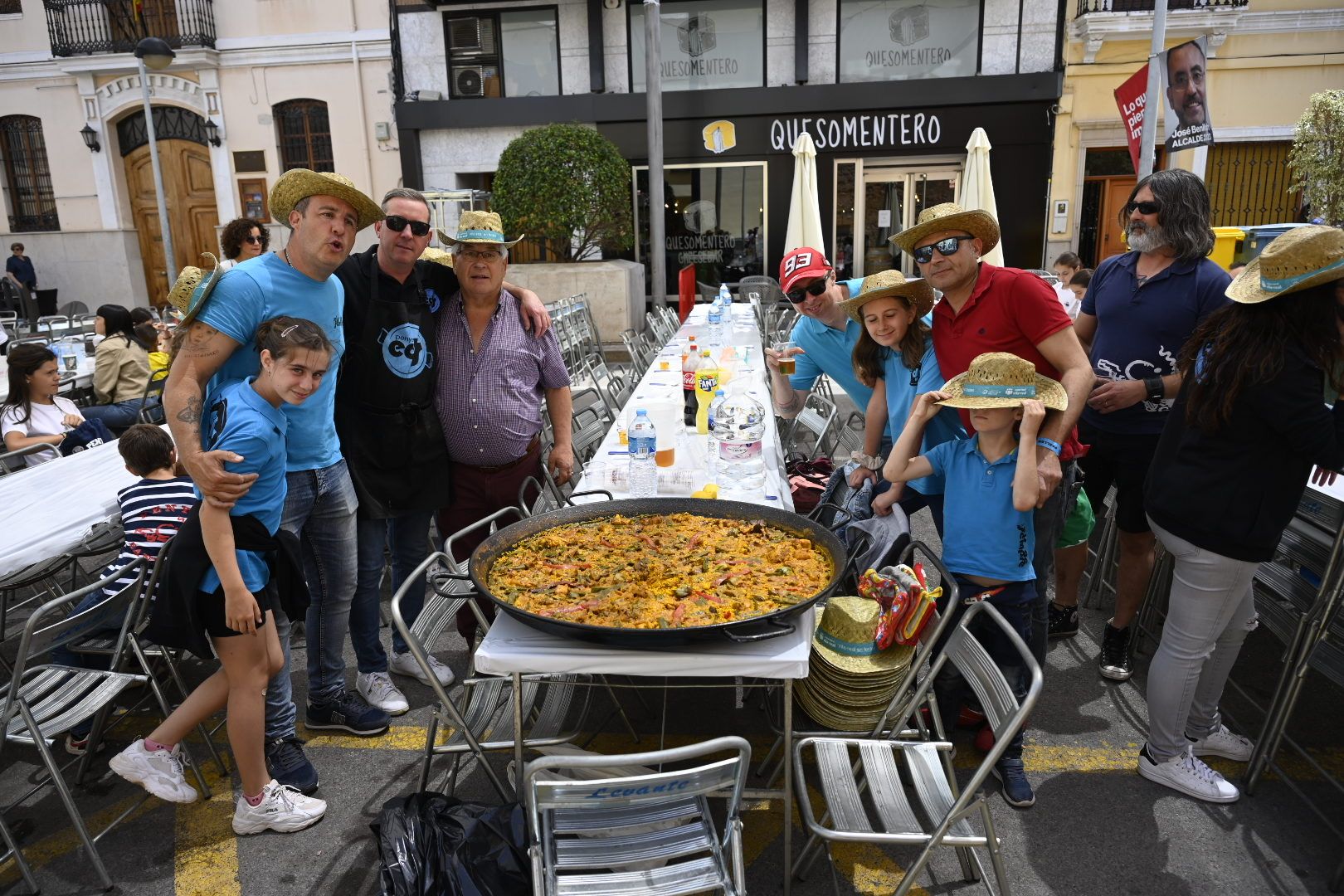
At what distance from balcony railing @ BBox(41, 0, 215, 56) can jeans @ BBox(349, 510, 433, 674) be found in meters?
18.6

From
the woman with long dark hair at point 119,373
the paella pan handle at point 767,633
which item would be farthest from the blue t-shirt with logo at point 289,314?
the woman with long dark hair at point 119,373

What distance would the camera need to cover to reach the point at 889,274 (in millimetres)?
3715

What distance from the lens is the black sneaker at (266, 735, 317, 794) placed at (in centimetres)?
327

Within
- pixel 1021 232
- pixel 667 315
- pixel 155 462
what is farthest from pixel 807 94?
pixel 155 462

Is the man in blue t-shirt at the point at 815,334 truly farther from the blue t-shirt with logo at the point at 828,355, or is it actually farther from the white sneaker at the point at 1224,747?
the white sneaker at the point at 1224,747

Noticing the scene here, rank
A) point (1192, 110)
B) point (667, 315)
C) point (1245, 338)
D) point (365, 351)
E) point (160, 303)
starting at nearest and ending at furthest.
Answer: point (1245, 338) < point (365, 351) < point (1192, 110) < point (667, 315) < point (160, 303)

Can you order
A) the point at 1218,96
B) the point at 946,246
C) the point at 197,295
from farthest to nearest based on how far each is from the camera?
the point at 1218,96 < the point at 946,246 < the point at 197,295

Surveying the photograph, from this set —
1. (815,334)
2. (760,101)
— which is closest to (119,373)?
(815,334)

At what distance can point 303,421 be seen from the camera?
10.5ft

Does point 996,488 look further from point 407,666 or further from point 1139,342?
point 407,666

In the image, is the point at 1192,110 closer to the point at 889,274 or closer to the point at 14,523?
the point at 889,274

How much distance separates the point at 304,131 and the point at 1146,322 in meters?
19.0

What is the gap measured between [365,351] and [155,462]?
1.11 metres

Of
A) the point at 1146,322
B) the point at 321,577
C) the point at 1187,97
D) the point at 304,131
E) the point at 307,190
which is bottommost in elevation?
the point at 321,577
